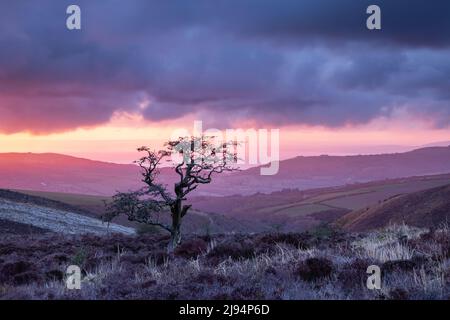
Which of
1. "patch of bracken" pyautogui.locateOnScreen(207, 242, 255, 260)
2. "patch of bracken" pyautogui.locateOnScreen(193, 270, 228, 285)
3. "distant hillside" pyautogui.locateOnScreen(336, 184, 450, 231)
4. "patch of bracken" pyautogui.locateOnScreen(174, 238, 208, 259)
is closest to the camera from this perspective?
"patch of bracken" pyautogui.locateOnScreen(193, 270, 228, 285)

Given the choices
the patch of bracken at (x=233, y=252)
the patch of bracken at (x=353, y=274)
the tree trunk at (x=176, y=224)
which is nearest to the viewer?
the patch of bracken at (x=353, y=274)

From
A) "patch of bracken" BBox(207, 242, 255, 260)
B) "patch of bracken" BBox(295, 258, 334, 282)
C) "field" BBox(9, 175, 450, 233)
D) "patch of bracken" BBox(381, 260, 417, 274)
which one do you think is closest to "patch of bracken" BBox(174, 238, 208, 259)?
"patch of bracken" BBox(207, 242, 255, 260)

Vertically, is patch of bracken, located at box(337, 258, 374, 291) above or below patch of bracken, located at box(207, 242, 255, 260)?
above

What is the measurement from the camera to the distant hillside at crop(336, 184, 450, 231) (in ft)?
220

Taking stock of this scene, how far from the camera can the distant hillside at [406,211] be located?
6694 cm

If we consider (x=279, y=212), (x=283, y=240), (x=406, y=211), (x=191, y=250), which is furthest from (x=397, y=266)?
(x=279, y=212)

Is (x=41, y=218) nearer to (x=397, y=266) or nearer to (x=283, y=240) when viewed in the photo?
(x=283, y=240)

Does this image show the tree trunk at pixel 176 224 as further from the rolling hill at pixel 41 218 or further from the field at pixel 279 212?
the field at pixel 279 212

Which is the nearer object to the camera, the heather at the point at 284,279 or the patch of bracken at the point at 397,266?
the heather at the point at 284,279

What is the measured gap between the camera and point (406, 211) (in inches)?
2953

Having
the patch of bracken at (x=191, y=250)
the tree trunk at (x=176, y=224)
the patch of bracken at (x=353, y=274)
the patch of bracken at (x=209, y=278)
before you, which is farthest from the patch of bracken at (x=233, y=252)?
the tree trunk at (x=176, y=224)

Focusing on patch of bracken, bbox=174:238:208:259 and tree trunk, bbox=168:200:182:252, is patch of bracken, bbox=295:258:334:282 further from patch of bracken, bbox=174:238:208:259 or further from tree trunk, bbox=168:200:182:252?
tree trunk, bbox=168:200:182:252
